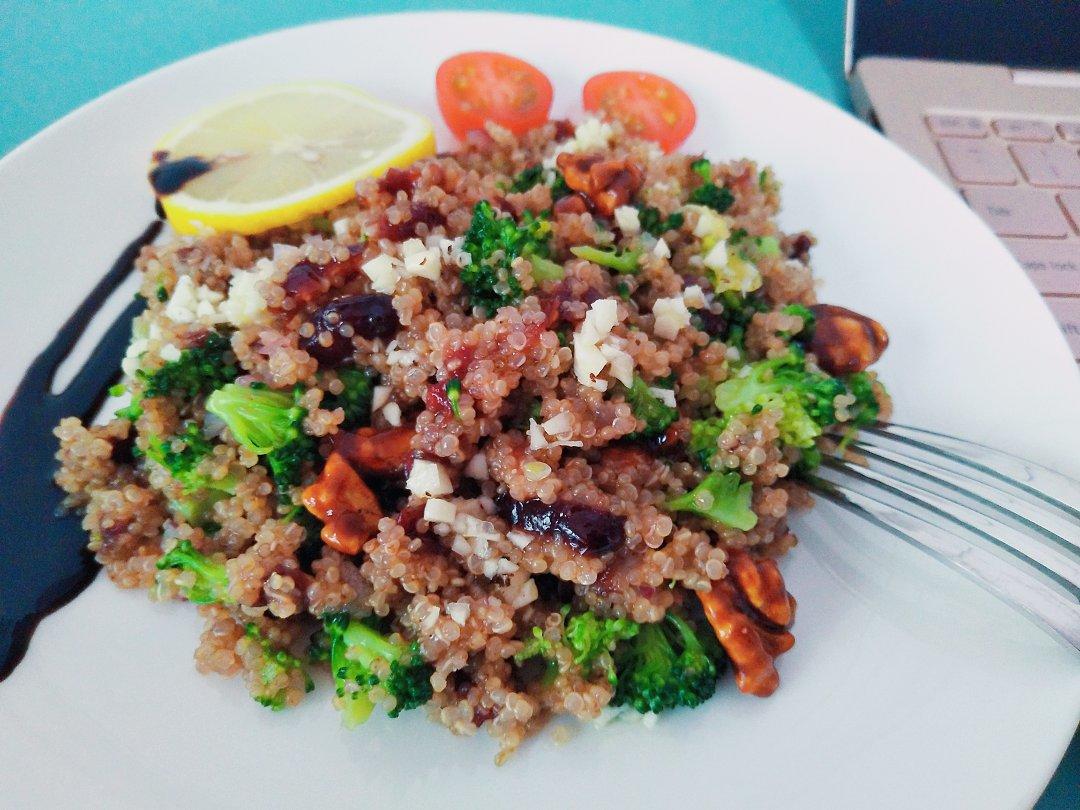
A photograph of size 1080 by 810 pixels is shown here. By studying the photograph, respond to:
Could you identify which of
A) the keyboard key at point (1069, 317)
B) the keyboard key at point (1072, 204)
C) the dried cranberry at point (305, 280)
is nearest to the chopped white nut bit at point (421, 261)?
the dried cranberry at point (305, 280)

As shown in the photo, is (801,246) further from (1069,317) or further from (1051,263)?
(1051,263)

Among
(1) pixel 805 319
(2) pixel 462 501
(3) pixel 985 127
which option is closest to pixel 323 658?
(2) pixel 462 501

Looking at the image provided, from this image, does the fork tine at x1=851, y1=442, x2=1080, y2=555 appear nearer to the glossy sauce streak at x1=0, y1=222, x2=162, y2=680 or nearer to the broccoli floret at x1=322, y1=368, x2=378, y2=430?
the broccoli floret at x1=322, y1=368, x2=378, y2=430

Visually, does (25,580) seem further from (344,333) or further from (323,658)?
(344,333)

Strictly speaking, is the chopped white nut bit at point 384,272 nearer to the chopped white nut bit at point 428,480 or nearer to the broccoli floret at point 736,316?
the chopped white nut bit at point 428,480

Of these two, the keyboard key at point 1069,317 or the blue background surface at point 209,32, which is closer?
the keyboard key at point 1069,317

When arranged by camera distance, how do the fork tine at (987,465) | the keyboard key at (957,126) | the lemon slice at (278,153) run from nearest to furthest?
the fork tine at (987,465) → the lemon slice at (278,153) → the keyboard key at (957,126)

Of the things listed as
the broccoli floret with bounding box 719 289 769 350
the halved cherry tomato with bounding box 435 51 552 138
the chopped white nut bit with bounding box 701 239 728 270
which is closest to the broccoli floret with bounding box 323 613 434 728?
the broccoli floret with bounding box 719 289 769 350
